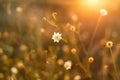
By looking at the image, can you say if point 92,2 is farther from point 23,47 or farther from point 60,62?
point 60,62

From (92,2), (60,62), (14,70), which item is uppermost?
(92,2)

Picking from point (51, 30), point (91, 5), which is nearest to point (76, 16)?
point (91, 5)

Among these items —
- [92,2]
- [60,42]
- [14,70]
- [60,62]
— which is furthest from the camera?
[92,2]

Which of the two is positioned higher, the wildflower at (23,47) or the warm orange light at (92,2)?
the warm orange light at (92,2)

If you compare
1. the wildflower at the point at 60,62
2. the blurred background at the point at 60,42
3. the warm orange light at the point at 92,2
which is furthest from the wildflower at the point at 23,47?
the warm orange light at the point at 92,2

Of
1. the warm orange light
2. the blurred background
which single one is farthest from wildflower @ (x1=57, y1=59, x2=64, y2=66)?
the warm orange light

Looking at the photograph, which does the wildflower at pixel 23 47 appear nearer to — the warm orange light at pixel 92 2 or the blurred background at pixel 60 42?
the blurred background at pixel 60 42

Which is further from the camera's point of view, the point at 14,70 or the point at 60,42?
the point at 60,42

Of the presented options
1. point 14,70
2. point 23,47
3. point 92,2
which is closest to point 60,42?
point 23,47

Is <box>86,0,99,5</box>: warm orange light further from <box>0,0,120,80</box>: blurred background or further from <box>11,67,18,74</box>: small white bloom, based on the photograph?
<box>11,67,18,74</box>: small white bloom
